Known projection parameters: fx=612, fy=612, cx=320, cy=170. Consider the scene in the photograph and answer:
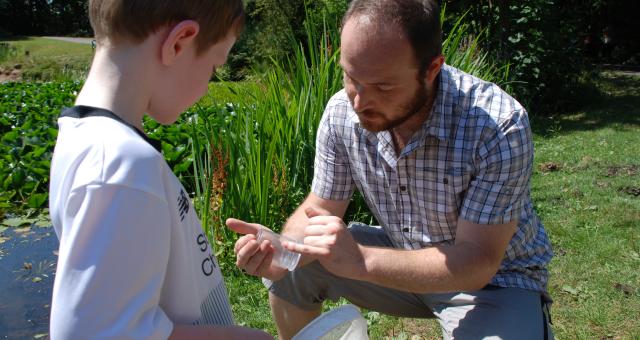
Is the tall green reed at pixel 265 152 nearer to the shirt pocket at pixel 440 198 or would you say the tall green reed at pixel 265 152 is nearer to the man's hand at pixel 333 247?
the shirt pocket at pixel 440 198

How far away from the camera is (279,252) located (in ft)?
6.31

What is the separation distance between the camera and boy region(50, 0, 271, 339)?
1.04 meters

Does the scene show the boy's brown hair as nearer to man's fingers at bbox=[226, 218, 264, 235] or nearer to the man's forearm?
man's fingers at bbox=[226, 218, 264, 235]

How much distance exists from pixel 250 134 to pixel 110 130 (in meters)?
2.56

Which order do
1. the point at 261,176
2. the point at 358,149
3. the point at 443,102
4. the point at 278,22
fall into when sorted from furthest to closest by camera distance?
the point at 278,22, the point at 261,176, the point at 358,149, the point at 443,102

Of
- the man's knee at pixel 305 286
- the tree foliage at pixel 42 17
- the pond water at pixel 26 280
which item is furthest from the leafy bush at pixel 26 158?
the tree foliage at pixel 42 17

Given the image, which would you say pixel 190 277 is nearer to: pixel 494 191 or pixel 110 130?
pixel 110 130

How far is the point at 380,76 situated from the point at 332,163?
1.71 ft

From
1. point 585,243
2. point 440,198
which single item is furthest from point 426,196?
point 585,243

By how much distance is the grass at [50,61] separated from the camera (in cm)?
1894

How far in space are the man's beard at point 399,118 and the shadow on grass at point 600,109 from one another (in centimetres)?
677

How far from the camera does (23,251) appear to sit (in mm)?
4031

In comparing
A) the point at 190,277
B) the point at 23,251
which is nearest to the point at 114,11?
the point at 190,277

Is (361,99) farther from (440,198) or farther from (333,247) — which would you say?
(333,247)
